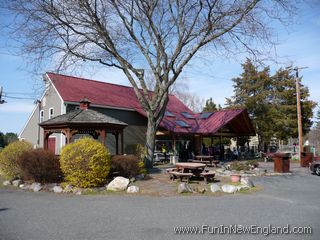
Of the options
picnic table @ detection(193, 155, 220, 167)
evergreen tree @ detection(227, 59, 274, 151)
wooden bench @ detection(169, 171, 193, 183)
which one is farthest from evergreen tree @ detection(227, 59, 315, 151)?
wooden bench @ detection(169, 171, 193, 183)

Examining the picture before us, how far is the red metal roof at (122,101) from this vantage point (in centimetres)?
2405

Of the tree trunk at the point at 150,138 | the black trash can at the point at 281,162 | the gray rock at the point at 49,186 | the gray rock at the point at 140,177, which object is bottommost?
the gray rock at the point at 49,186

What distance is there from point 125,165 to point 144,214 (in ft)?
20.2

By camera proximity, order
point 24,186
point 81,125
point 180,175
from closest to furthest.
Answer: point 24,186
point 180,175
point 81,125

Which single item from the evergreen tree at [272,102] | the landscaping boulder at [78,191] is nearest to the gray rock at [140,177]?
the landscaping boulder at [78,191]

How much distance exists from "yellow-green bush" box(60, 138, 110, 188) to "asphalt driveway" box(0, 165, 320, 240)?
107 centimetres

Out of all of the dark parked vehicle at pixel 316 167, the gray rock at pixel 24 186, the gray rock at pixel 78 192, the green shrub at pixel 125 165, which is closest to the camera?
the gray rock at pixel 78 192

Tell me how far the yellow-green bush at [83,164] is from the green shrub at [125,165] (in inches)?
74.8

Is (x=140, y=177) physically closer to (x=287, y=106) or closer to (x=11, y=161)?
(x=11, y=161)

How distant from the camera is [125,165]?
14.2 meters

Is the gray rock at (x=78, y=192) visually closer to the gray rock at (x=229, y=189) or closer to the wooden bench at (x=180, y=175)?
the wooden bench at (x=180, y=175)

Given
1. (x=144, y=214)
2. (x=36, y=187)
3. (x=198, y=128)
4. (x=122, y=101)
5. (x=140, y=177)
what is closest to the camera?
(x=144, y=214)

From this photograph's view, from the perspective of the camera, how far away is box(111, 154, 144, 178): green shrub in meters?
14.1

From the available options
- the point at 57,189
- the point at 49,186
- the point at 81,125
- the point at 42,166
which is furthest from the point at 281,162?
the point at 42,166
